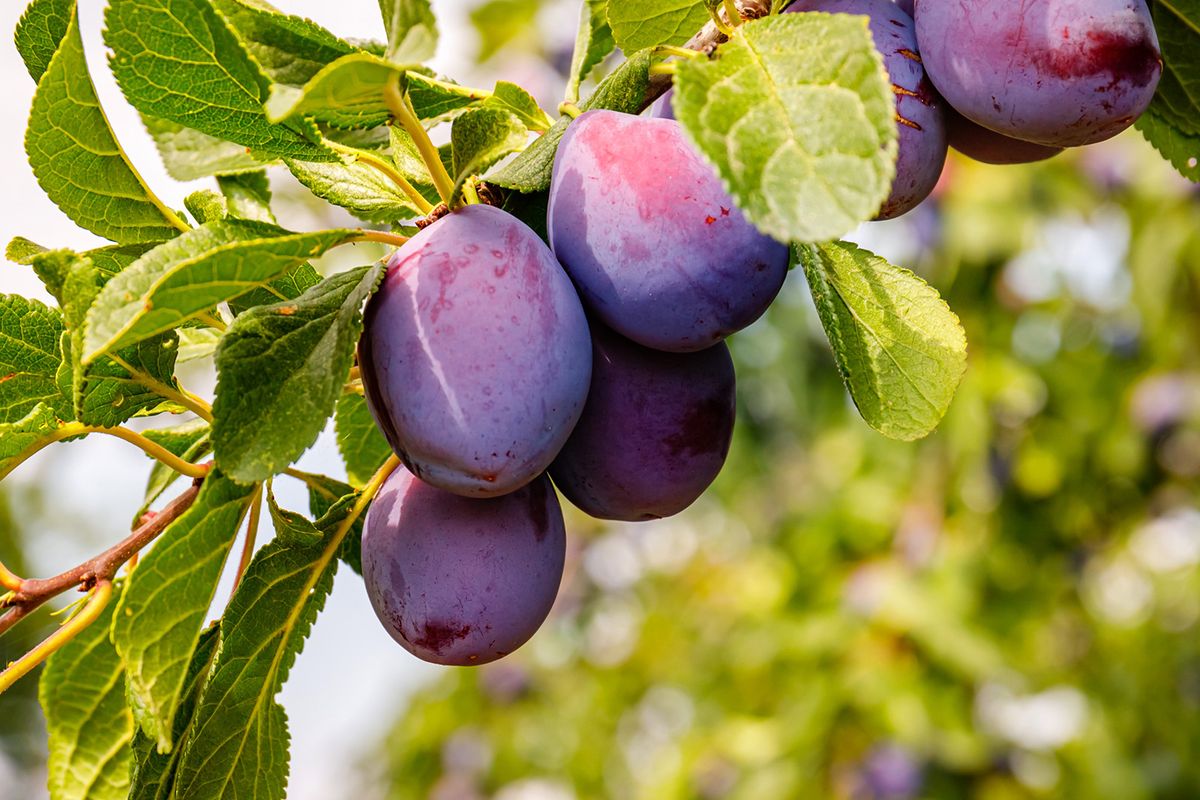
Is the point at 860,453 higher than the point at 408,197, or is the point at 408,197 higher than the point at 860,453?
the point at 408,197

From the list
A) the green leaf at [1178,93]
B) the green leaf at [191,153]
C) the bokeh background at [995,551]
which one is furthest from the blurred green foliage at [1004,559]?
the green leaf at [191,153]

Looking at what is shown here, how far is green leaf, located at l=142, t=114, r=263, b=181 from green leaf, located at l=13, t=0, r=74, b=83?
0.15m

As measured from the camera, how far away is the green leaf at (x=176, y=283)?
1.64 feet

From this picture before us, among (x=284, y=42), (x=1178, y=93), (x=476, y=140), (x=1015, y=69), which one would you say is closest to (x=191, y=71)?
(x=284, y=42)

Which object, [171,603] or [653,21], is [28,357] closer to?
[171,603]

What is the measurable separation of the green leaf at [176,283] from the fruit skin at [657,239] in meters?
0.14

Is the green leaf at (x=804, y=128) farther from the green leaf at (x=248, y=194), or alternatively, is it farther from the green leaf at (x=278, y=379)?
the green leaf at (x=248, y=194)

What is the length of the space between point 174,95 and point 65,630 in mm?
337

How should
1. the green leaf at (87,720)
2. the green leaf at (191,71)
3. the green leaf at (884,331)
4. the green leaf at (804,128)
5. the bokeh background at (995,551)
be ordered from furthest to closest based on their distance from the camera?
the bokeh background at (995,551), the green leaf at (87,720), the green leaf at (884,331), the green leaf at (191,71), the green leaf at (804,128)

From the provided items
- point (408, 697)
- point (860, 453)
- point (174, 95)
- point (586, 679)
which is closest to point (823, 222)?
point (174, 95)

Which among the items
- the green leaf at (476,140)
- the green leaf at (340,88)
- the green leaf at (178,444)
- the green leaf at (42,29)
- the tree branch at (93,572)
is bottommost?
the green leaf at (178,444)

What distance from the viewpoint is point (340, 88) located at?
1.64ft

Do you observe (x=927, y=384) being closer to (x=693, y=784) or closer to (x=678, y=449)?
(x=678, y=449)

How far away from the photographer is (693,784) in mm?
2955
